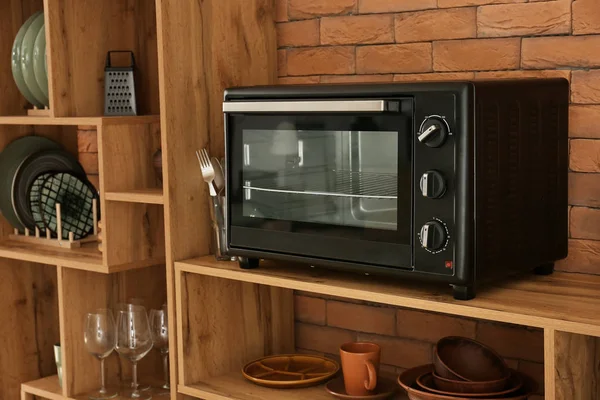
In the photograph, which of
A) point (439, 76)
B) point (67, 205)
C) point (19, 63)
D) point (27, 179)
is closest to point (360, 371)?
point (439, 76)

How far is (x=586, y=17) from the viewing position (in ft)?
6.32

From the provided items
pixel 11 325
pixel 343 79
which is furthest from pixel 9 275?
pixel 343 79

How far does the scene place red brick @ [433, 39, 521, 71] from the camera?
2.04 meters

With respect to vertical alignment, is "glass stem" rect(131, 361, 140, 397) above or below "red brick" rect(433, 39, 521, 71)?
below

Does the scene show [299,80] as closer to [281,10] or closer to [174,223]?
[281,10]

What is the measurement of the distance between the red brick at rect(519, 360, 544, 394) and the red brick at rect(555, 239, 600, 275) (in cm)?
22

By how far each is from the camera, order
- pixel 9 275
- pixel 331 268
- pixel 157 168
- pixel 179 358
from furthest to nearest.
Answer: pixel 9 275
pixel 157 168
pixel 179 358
pixel 331 268

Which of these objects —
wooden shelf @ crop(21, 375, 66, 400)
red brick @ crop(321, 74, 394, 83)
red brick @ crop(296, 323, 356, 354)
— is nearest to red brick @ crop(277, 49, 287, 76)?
red brick @ crop(321, 74, 394, 83)

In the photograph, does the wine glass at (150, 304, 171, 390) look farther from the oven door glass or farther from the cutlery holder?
the oven door glass

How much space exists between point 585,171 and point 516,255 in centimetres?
29

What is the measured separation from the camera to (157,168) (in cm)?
251

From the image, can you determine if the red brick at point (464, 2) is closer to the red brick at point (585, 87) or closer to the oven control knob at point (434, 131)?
the red brick at point (585, 87)

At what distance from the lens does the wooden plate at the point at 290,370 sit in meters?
2.19

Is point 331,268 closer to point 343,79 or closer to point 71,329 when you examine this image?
point 343,79
